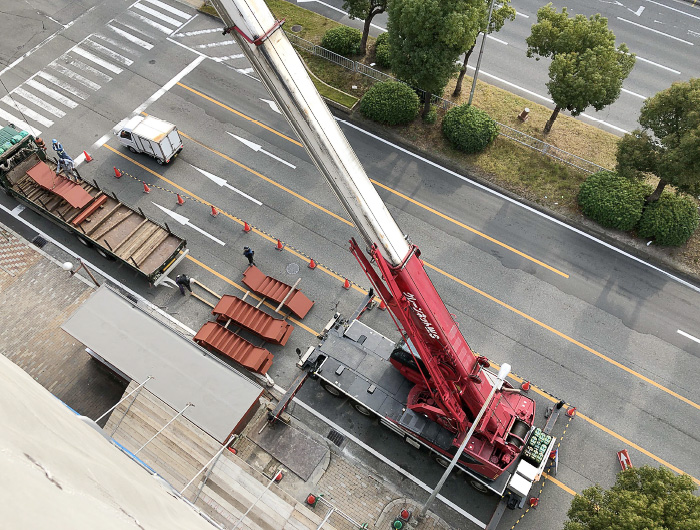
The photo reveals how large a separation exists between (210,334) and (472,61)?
2757 cm

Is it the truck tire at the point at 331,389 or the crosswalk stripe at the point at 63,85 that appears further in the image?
the crosswalk stripe at the point at 63,85

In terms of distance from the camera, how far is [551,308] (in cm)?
2755

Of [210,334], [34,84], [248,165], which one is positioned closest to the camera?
[210,334]

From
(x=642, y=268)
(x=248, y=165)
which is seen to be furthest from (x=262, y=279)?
(x=642, y=268)

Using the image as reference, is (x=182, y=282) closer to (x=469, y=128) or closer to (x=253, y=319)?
(x=253, y=319)

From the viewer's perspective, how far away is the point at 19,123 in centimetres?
3422

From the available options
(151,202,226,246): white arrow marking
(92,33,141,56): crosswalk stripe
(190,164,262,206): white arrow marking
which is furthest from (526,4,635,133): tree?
(92,33,141,56): crosswalk stripe

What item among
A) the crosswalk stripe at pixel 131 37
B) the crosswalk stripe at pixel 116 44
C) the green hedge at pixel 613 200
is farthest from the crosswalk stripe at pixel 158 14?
the green hedge at pixel 613 200

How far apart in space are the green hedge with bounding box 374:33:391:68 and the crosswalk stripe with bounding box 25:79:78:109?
794 inches

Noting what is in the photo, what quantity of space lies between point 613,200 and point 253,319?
66.1ft

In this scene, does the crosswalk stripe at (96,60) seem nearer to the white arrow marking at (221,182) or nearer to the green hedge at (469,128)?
the white arrow marking at (221,182)

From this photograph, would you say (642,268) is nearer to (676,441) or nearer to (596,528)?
(676,441)

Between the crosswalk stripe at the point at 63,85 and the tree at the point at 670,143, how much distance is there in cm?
3325

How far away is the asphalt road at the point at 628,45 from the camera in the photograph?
36938 millimetres
